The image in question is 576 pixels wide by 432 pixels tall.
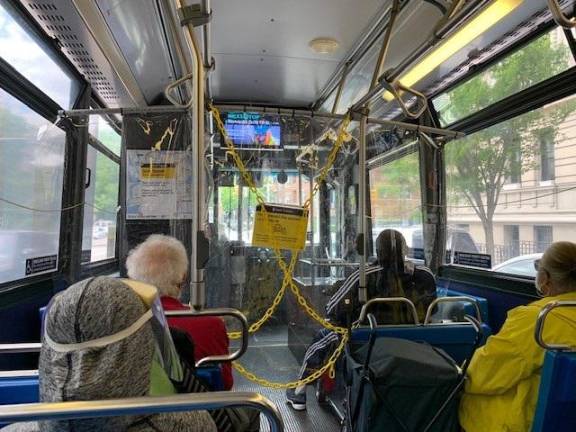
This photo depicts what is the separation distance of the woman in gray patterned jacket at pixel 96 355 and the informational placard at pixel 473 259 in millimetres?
3037

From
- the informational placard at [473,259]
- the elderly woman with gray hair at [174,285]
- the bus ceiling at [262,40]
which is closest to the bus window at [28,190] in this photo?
the bus ceiling at [262,40]

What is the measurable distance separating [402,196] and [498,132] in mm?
955

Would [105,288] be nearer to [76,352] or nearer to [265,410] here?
[76,352]

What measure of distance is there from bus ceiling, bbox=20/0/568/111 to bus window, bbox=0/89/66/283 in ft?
1.89

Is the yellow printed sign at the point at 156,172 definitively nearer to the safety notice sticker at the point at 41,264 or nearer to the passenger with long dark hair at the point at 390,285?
the safety notice sticker at the point at 41,264

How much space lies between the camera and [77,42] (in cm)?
251

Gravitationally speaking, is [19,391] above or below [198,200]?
below

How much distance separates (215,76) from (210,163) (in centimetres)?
132

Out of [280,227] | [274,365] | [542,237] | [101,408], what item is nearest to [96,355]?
[101,408]

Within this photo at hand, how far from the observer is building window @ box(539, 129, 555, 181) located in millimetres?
2639

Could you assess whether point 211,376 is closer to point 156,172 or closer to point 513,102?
point 156,172

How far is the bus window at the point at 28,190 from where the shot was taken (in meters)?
2.18

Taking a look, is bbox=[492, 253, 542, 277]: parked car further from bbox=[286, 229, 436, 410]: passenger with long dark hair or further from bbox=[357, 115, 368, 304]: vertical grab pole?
bbox=[357, 115, 368, 304]: vertical grab pole

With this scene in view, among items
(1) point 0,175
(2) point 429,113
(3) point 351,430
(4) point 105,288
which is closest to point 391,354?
(3) point 351,430
